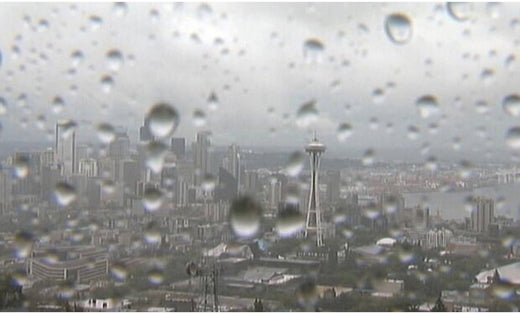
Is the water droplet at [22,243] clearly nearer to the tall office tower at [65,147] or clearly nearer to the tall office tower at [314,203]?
the tall office tower at [65,147]

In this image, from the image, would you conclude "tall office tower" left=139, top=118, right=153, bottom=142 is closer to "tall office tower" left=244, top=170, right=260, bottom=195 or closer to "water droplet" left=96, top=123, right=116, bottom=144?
"water droplet" left=96, top=123, right=116, bottom=144

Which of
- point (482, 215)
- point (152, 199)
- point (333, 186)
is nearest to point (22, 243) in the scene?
point (152, 199)

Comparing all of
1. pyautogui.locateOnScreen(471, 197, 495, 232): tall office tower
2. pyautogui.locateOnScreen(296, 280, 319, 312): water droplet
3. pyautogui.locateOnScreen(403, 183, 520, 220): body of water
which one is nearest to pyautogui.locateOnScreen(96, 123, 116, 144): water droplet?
pyautogui.locateOnScreen(296, 280, 319, 312): water droplet

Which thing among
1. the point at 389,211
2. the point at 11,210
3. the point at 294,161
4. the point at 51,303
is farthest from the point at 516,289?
the point at 11,210

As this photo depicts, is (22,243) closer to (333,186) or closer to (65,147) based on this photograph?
(65,147)

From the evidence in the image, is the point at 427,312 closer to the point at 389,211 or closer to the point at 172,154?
the point at 389,211

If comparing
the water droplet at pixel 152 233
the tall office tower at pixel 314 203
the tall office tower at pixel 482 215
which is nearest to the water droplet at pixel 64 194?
the water droplet at pixel 152 233
